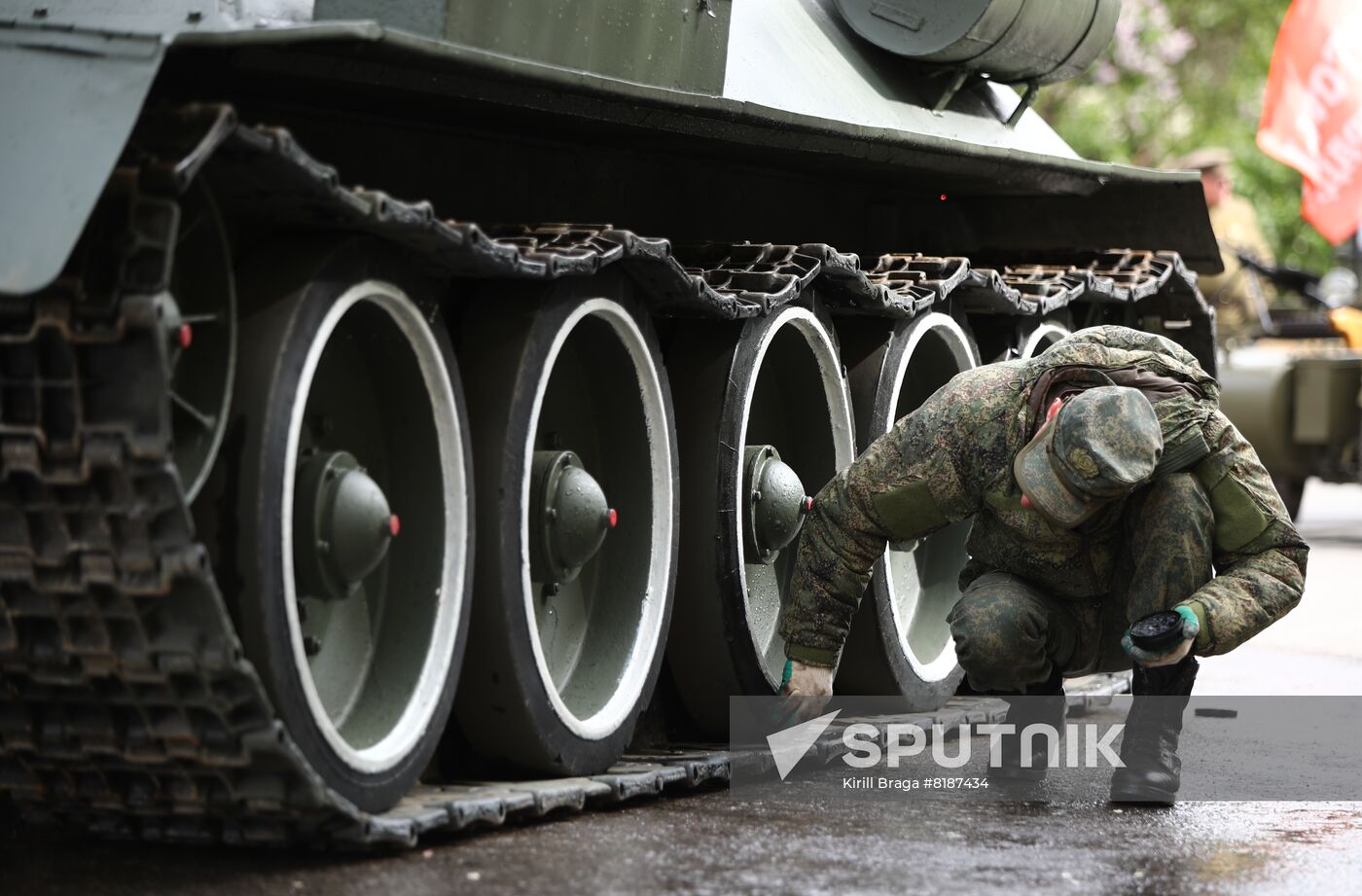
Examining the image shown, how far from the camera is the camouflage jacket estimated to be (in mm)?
5566

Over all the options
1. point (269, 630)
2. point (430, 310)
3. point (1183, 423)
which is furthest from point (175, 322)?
point (1183, 423)

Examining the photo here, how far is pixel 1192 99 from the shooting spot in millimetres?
30562

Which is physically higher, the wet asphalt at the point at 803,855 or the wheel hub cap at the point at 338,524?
the wheel hub cap at the point at 338,524

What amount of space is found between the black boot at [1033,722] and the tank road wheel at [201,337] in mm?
2685

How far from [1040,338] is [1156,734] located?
2.55 m

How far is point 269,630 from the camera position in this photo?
14.2 feet

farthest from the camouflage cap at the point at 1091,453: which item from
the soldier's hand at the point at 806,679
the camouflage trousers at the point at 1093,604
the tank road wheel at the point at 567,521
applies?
the tank road wheel at the point at 567,521

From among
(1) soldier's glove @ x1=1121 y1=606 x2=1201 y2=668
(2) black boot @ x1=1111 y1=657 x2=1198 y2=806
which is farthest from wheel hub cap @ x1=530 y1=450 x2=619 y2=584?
(2) black boot @ x1=1111 y1=657 x2=1198 y2=806

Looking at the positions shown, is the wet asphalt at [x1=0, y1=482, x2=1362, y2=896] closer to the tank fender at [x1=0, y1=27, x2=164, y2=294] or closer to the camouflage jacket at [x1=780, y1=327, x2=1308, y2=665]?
the camouflage jacket at [x1=780, y1=327, x2=1308, y2=665]

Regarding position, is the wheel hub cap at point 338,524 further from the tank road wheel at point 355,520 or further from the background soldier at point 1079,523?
the background soldier at point 1079,523

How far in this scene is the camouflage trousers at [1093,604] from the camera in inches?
219

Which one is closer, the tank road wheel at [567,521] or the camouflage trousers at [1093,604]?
the tank road wheel at [567,521]

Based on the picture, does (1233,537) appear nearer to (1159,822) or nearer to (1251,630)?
(1251,630)

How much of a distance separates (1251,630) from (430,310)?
7.12ft
